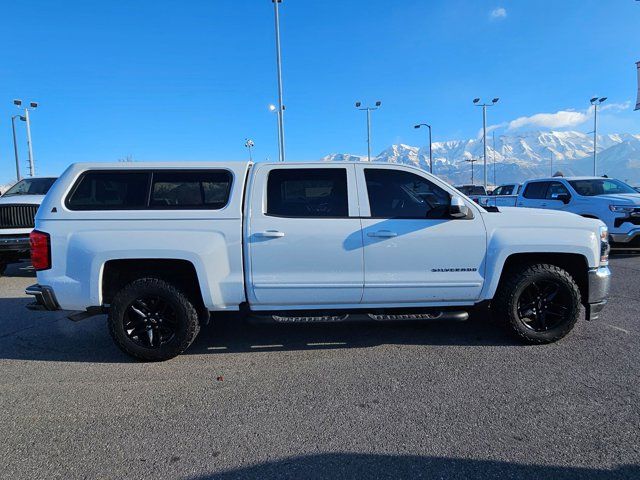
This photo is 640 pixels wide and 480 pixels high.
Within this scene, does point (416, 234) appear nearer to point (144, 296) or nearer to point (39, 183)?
point (144, 296)

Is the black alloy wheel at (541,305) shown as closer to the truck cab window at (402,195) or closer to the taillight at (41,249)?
the truck cab window at (402,195)

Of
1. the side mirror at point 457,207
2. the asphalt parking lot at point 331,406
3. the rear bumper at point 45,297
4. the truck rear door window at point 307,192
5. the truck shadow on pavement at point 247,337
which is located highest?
the truck rear door window at point 307,192

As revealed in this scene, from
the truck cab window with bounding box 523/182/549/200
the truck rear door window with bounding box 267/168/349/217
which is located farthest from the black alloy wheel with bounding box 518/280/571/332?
the truck cab window with bounding box 523/182/549/200

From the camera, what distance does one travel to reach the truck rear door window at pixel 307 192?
3928 millimetres

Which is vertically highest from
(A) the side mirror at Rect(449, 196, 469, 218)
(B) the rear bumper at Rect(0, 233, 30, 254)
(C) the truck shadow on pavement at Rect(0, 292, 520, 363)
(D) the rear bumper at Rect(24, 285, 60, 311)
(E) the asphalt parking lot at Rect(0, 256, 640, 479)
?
(A) the side mirror at Rect(449, 196, 469, 218)

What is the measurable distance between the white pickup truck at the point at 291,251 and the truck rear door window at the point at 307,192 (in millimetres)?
11

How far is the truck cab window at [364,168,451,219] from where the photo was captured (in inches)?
156

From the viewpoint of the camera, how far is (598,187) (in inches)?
392

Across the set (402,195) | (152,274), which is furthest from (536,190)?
(152,274)

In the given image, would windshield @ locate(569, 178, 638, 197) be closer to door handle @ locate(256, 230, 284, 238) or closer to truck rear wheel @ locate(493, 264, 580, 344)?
truck rear wheel @ locate(493, 264, 580, 344)

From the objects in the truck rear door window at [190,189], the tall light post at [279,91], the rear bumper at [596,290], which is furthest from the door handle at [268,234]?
the tall light post at [279,91]

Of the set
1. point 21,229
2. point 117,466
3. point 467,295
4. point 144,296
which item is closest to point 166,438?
point 117,466

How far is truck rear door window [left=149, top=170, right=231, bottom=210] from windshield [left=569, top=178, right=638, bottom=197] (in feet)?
30.9

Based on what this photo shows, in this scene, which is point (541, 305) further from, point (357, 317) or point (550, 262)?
point (357, 317)
